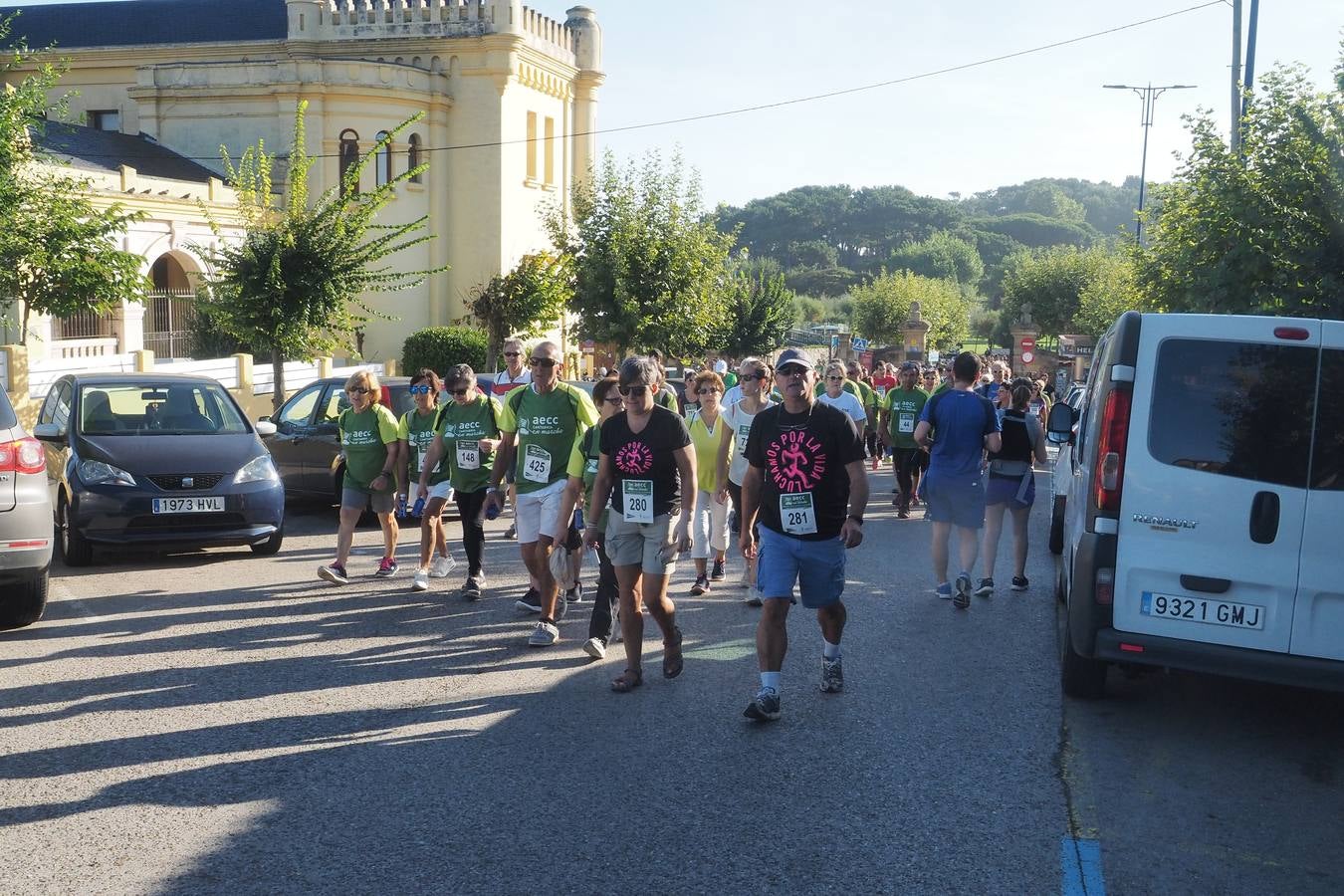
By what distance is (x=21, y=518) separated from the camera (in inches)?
324

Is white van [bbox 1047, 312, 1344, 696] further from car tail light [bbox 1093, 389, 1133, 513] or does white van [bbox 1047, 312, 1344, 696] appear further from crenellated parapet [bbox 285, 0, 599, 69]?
crenellated parapet [bbox 285, 0, 599, 69]

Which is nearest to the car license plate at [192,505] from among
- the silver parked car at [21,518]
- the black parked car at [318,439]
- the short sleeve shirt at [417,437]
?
the short sleeve shirt at [417,437]

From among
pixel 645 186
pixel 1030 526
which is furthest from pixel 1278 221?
pixel 645 186

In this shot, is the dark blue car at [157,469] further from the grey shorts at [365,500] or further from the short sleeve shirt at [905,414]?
the short sleeve shirt at [905,414]

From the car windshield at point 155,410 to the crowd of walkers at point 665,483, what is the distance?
203cm

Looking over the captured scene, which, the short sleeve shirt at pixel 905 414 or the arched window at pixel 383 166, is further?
the arched window at pixel 383 166

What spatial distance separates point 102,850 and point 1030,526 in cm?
1177

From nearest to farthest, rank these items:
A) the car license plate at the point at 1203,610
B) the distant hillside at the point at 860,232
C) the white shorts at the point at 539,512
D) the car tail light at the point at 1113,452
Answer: the car license plate at the point at 1203,610, the car tail light at the point at 1113,452, the white shorts at the point at 539,512, the distant hillside at the point at 860,232

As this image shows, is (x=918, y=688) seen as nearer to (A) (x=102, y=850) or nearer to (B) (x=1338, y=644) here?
(B) (x=1338, y=644)

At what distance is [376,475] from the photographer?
10.6 metres

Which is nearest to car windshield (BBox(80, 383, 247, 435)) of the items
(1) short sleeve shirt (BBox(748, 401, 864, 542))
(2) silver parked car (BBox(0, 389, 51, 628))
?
(2) silver parked car (BBox(0, 389, 51, 628))

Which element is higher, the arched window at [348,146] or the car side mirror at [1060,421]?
the arched window at [348,146]

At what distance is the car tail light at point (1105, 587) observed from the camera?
21.6 feet

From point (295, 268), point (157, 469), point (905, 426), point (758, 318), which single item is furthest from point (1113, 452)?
point (758, 318)
